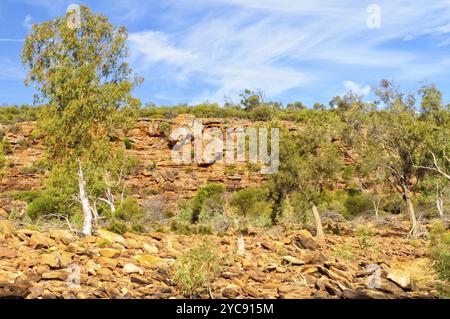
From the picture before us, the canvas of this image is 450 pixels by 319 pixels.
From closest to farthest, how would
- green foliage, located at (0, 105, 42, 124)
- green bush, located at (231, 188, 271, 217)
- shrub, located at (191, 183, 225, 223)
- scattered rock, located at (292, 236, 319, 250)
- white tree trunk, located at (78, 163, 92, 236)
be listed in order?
white tree trunk, located at (78, 163, 92, 236)
scattered rock, located at (292, 236, 319, 250)
green bush, located at (231, 188, 271, 217)
shrub, located at (191, 183, 225, 223)
green foliage, located at (0, 105, 42, 124)

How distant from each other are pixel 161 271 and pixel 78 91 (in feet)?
23.4

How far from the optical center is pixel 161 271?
10.4 m

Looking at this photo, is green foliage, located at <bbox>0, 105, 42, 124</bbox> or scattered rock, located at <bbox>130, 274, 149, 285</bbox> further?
green foliage, located at <bbox>0, 105, 42, 124</bbox>

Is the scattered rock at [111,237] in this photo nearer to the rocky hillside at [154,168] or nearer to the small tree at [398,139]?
the small tree at [398,139]

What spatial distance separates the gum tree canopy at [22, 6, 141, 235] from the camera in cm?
1453

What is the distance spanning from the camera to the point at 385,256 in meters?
15.4

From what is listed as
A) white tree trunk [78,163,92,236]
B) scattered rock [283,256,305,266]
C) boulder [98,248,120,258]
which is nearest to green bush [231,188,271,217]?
white tree trunk [78,163,92,236]

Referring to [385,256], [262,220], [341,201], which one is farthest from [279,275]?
[341,201]

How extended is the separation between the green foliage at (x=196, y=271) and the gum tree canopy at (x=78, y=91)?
208 inches

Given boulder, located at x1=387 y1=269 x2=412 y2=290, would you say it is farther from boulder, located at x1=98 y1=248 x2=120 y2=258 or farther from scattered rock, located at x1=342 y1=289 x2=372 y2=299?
boulder, located at x1=98 y1=248 x2=120 y2=258

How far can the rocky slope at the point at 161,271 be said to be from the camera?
8961mm

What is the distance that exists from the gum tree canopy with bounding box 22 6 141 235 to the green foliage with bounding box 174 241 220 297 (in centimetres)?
529

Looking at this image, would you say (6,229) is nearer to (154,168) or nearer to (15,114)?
(154,168)
